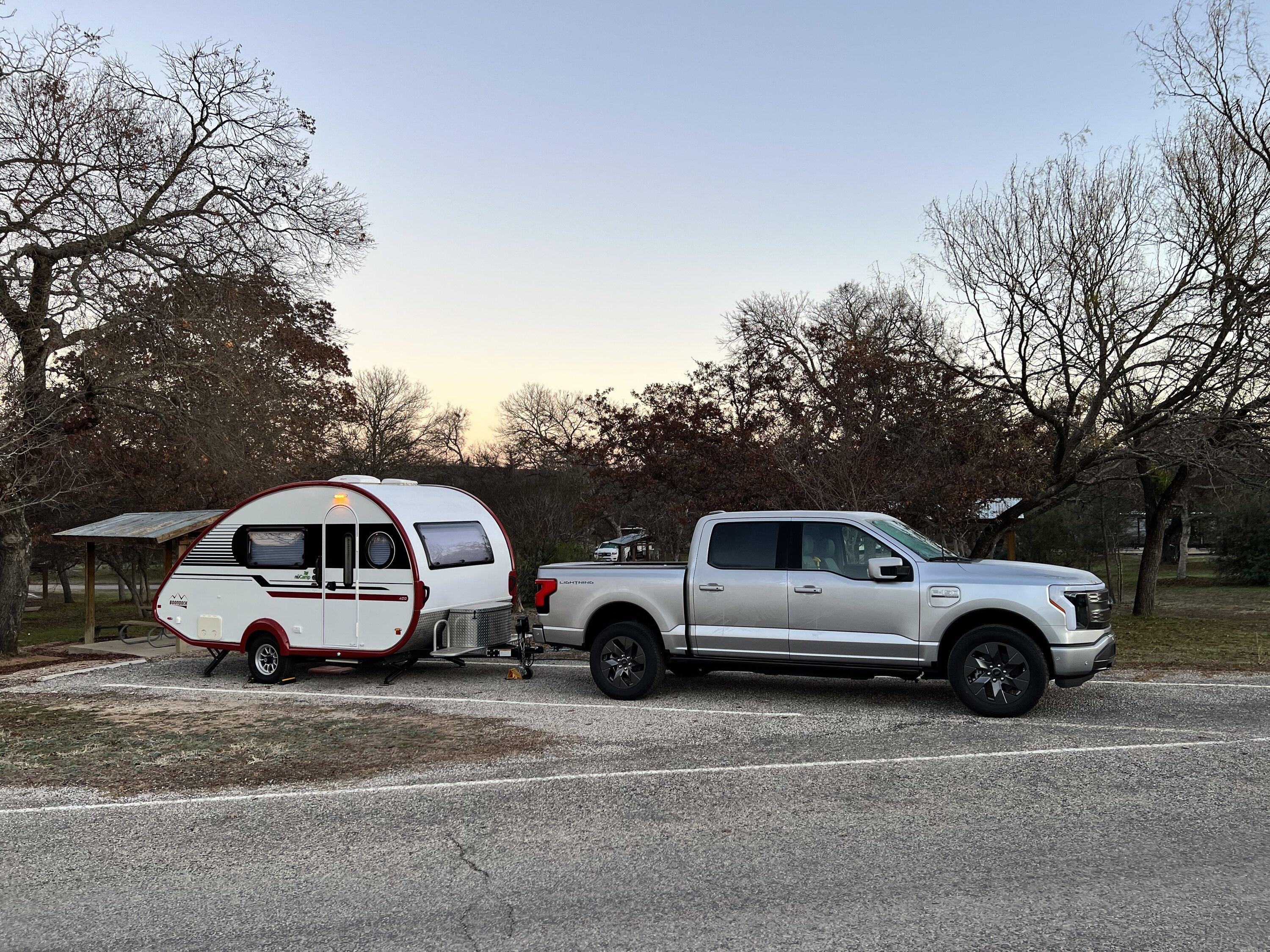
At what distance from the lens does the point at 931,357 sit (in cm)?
1931

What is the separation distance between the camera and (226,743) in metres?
8.98

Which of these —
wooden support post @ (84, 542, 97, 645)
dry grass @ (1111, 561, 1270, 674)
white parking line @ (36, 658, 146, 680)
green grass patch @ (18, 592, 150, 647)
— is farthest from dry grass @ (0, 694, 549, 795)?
green grass patch @ (18, 592, 150, 647)

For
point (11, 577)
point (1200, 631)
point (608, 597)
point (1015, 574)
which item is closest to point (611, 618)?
point (608, 597)

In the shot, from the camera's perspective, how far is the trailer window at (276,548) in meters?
12.6

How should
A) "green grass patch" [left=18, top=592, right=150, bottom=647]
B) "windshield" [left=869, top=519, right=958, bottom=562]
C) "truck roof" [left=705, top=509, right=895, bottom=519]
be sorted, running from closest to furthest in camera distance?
"windshield" [left=869, top=519, right=958, bottom=562] < "truck roof" [left=705, top=509, right=895, bottom=519] < "green grass patch" [left=18, top=592, right=150, bottom=647]

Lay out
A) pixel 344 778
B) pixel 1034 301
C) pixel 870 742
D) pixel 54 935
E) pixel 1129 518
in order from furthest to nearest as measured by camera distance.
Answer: pixel 1129 518 → pixel 1034 301 → pixel 870 742 → pixel 344 778 → pixel 54 935

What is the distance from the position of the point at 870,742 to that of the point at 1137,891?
3491mm

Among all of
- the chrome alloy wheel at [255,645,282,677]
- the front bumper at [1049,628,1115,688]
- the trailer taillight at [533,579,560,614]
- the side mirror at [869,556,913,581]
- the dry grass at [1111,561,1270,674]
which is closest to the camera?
the front bumper at [1049,628,1115,688]

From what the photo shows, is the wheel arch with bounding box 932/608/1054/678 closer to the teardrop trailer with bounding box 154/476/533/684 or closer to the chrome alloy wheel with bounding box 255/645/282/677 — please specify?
the teardrop trailer with bounding box 154/476/533/684

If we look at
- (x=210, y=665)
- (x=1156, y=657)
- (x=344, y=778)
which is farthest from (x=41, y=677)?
(x=1156, y=657)

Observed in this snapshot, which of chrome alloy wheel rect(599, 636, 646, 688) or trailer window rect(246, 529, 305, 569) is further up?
trailer window rect(246, 529, 305, 569)

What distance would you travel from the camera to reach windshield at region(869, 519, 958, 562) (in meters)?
10.2

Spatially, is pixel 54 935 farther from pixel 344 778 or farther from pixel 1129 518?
pixel 1129 518

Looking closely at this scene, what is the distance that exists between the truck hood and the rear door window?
1.56 metres
